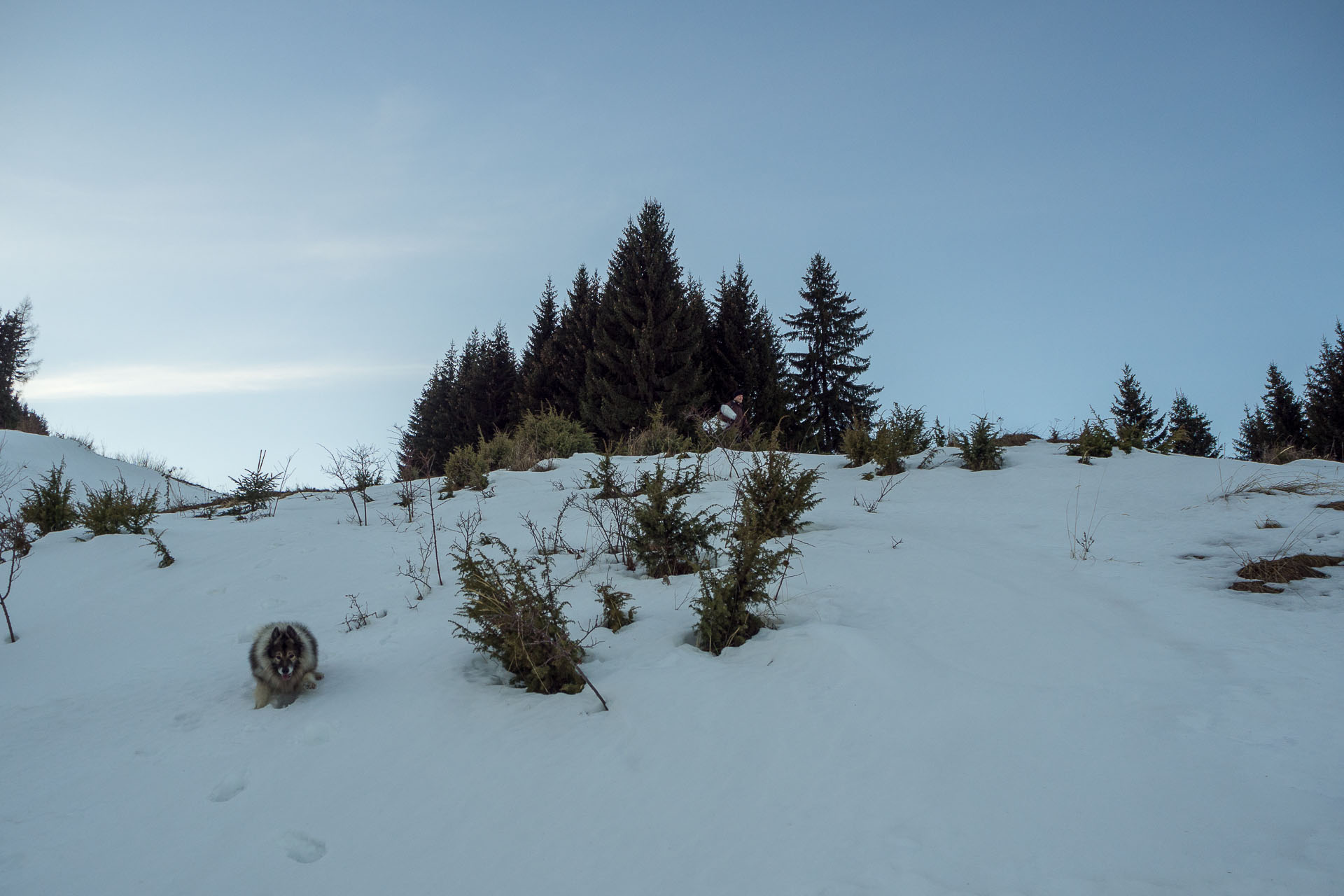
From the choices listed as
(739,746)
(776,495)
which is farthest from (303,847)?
(776,495)

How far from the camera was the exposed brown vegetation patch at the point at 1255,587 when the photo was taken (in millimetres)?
3953

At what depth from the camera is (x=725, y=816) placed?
211cm

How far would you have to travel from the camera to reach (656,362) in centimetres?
2158

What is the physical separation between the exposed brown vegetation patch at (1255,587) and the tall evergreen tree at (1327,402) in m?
25.2

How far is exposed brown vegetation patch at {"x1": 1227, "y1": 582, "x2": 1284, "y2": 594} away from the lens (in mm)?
3953

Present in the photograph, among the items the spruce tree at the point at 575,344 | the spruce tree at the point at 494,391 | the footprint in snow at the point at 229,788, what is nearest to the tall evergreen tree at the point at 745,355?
the spruce tree at the point at 575,344

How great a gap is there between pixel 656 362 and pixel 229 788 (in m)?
19.7

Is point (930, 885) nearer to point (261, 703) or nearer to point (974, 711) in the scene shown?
point (974, 711)

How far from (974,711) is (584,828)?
174cm

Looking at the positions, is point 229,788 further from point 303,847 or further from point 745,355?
point 745,355

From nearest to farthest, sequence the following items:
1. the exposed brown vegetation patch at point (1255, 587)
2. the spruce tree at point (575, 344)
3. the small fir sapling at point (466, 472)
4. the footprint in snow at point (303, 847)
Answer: the footprint in snow at point (303, 847)
the exposed brown vegetation patch at point (1255, 587)
the small fir sapling at point (466, 472)
the spruce tree at point (575, 344)

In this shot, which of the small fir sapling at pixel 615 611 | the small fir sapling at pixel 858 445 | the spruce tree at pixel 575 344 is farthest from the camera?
the spruce tree at pixel 575 344

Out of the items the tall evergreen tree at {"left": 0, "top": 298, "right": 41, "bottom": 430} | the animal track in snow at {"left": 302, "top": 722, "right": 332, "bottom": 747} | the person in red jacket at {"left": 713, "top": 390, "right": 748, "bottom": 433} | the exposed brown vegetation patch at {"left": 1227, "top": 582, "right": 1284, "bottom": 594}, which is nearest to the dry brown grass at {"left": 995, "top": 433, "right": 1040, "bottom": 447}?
the person in red jacket at {"left": 713, "top": 390, "right": 748, "bottom": 433}

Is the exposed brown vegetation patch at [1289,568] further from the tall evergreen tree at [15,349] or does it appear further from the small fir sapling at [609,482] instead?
the tall evergreen tree at [15,349]
